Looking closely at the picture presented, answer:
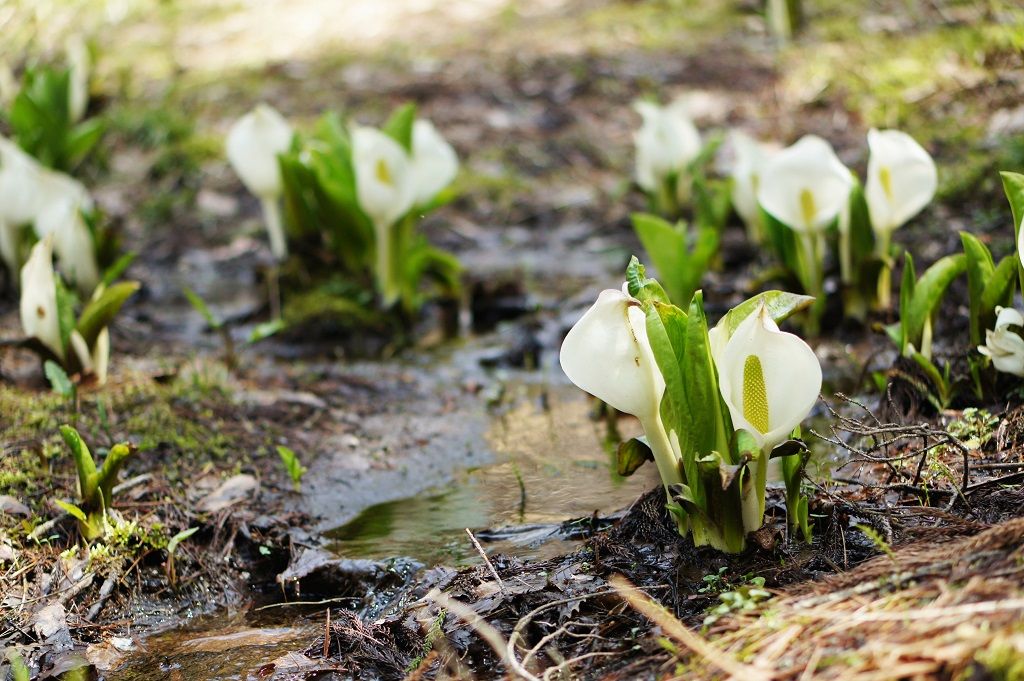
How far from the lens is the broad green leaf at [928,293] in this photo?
101 inches

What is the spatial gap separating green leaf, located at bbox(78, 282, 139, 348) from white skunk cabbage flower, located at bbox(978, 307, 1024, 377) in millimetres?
2416

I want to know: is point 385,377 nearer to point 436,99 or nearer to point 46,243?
point 46,243

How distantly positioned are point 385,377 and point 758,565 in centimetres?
212

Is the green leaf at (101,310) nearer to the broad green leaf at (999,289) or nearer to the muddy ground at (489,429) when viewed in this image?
the muddy ground at (489,429)

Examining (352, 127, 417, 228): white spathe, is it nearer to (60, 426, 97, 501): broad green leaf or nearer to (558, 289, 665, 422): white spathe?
(60, 426, 97, 501): broad green leaf

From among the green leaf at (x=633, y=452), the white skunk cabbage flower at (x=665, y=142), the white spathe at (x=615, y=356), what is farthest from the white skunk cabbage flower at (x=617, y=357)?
the white skunk cabbage flower at (x=665, y=142)

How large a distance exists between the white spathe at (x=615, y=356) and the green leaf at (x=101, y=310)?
182 cm

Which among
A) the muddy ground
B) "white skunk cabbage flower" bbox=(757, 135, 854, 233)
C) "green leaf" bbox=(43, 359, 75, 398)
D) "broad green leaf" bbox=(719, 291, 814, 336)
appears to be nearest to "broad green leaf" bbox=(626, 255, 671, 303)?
"broad green leaf" bbox=(719, 291, 814, 336)

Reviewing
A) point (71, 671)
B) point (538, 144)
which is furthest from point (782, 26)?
point (71, 671)

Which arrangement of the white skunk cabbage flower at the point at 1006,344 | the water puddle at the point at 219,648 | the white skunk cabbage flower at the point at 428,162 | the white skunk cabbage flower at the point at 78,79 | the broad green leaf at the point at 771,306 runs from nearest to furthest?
the broad green leaf at the point at 771,306
the water puddle at the point at 219,648
the white skunk cabbage flower at the point at 1006,344
the white skunk cabbage flower at the point at 428,162
the white skunk cabbage flower at the point at 78,79

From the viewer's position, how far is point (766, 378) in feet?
5.66

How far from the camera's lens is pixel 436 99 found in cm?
643

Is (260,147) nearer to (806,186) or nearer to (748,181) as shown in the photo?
(748,181)

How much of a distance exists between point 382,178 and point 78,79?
3414mm
